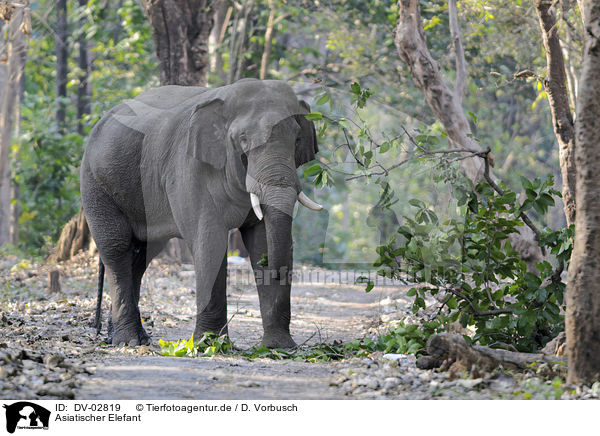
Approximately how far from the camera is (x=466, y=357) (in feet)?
→ 17.1

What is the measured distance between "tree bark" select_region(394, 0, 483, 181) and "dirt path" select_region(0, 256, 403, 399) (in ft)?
8.53

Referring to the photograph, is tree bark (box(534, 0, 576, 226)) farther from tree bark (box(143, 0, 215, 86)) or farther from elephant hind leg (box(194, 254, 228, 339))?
tree bark (box(143, 0, 215, 86))

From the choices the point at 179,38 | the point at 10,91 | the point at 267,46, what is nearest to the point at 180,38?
the point at 179,38

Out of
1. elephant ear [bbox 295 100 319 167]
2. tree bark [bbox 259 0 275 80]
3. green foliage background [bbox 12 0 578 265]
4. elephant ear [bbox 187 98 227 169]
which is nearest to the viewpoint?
elephant ear [bbox 187 98 227 169]

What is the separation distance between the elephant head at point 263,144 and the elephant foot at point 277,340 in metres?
0.65

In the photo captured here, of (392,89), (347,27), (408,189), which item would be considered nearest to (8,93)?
(347,27)

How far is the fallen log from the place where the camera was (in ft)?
17.1

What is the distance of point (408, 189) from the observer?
3180 cm

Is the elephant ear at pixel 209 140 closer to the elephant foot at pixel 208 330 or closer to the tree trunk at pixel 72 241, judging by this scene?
the elephant foot at pixel 208 330

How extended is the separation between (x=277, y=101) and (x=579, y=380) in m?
3.58

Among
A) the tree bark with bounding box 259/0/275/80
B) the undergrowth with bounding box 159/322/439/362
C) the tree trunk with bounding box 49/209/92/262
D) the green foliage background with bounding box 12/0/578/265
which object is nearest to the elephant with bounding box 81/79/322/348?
the undergrowth with bounding box 159/322/439/362

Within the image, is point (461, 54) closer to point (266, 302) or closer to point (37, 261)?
point (266, 302)
